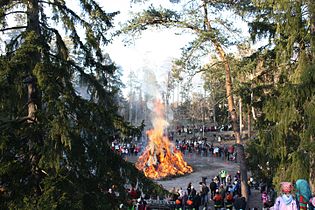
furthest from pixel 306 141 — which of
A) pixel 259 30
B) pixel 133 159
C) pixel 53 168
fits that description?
pixel 133 159

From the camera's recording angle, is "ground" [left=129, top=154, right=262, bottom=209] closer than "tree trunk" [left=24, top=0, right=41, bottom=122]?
No

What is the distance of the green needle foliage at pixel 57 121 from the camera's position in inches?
242

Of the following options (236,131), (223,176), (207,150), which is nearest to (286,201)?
(236,131)

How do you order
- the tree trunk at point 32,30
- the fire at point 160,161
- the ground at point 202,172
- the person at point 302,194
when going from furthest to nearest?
1. the fire at point 160,161
2. the ground at point 202,172
3. the tree trunk at point 32,30
4. the person at point 302,194

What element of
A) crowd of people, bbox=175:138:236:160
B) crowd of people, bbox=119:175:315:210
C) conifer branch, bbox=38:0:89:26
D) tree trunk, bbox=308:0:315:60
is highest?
tree trunk, bbox=308:0:315:60

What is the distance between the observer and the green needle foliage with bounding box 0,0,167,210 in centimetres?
616

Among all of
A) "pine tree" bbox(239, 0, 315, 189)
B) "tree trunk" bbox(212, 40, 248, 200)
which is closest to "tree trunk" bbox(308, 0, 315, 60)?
"pine tree" bbox(239, 0, 315, 189)

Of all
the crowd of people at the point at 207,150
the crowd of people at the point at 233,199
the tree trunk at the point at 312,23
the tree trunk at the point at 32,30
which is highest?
the tree trunk at the point at 312,23

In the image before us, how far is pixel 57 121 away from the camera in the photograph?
5.92 meters

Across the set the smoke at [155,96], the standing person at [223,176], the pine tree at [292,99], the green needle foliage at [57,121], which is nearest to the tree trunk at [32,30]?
the green needle foliage at [57,121]

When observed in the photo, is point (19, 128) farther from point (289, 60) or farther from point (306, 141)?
point (289, 60)

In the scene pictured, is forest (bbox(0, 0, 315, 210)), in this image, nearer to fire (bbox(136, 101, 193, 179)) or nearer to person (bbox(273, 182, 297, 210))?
person (bbox(273, 182, 297, 210))

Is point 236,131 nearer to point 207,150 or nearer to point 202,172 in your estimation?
point 202,172

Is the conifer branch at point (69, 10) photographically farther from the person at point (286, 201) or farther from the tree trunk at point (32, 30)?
the person at point (286, 201)
